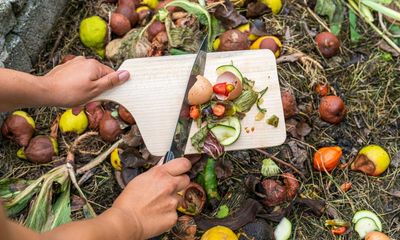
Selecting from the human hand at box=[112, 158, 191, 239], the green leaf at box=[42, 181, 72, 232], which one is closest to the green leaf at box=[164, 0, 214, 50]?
the green leaf at box=[42, 181, 72, 232]

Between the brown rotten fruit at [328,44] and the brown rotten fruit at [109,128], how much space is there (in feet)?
4.82

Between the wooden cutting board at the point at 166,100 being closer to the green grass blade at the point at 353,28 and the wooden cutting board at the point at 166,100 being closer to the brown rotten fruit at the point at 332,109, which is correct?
the brown rotten fruit at the point at 332,109

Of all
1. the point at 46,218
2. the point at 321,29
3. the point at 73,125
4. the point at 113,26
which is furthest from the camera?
the point at 321,29

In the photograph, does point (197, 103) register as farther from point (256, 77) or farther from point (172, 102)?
point (256, 77)

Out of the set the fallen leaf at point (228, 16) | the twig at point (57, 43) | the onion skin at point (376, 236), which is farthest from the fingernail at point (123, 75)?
the onion skin at point (376, 236)

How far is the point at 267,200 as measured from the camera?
9.85 ft

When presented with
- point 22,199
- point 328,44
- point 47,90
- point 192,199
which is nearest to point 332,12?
point 328,44

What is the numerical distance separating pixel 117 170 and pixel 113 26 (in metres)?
0.97

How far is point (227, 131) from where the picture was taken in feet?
8.66

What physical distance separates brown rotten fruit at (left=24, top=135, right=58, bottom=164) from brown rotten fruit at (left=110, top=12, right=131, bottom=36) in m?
0.84

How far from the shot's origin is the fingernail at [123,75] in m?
2.61

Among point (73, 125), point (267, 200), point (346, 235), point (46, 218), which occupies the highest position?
point (73, 125)

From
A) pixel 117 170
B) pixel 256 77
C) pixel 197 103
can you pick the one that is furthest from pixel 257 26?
pixel 117 170

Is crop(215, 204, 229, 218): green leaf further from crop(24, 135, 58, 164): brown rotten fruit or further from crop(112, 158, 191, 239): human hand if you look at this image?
crop(24, 135, 58, 164): brown rotten fruit
